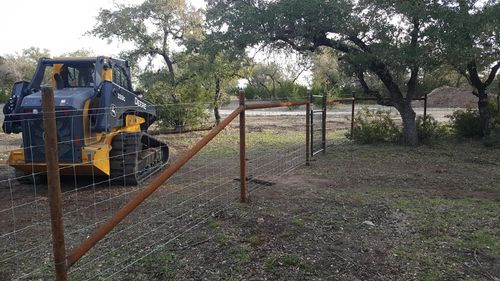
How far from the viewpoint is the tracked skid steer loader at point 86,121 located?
23.3ft

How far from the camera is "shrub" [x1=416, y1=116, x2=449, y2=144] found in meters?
12.5

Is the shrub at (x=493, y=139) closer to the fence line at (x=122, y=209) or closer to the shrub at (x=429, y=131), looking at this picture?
the shrub at (x=429, y=131)

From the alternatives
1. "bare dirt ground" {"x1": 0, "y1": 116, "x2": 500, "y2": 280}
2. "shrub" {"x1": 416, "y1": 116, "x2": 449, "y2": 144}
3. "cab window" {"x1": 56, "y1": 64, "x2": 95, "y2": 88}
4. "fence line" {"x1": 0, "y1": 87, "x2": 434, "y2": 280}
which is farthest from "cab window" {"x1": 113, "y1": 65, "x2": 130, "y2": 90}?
"shrub" {"x1": 416, "y1": 116, "x2": 449, "y2": 144}

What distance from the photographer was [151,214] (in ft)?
19.0

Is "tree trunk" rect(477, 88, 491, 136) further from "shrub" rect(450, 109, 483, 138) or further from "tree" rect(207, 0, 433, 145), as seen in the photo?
"tree" rect(207, 0, 433, 145)

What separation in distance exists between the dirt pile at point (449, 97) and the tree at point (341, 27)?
2915cm

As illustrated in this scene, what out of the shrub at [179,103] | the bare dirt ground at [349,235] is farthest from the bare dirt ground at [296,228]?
the shrub at [179,103]

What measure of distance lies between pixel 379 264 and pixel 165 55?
50.9 feet

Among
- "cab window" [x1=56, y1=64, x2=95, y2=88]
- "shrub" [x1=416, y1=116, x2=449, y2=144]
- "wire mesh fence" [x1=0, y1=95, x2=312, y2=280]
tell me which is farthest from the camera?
"shrub" [x1=416, y1=116, x2=449, y2=144]

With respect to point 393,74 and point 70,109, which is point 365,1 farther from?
point 70,109

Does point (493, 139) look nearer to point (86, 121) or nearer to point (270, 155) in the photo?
point (270, 155)

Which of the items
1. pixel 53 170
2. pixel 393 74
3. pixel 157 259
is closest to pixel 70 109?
pixel 157 259

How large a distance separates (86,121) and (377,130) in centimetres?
851

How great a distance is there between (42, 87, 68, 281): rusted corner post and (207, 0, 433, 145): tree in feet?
26.7
